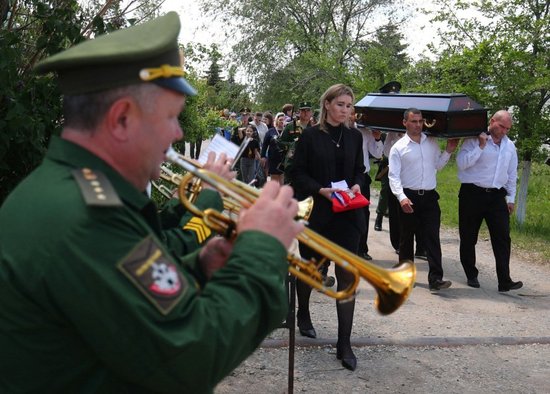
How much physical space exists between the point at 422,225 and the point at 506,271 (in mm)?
1091

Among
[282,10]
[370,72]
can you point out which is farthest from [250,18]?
[370,72]

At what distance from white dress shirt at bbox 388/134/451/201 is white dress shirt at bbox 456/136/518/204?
0.26 meters

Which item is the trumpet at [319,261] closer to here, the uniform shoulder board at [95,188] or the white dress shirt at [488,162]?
the uniform shoulder board at [95,188]

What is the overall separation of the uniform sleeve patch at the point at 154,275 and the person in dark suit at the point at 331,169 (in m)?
3.62

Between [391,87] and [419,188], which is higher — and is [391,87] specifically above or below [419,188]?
above

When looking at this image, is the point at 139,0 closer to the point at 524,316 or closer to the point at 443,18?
the point at 524,316

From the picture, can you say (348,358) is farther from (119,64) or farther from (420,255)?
(420,255)

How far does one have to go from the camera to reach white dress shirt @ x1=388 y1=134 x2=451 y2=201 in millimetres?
7223

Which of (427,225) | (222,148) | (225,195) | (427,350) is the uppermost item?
(222,148)

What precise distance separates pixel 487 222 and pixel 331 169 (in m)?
3.06

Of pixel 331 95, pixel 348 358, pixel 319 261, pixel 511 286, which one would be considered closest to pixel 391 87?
pixel 511 286

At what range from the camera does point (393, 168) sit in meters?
7.29

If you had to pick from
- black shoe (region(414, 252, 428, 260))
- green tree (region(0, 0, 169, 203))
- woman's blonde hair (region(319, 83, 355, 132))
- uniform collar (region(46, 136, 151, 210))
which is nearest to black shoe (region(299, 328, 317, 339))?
woman's blonde hair (region(319, 83, 355, 132))

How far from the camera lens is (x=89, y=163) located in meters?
1.52
